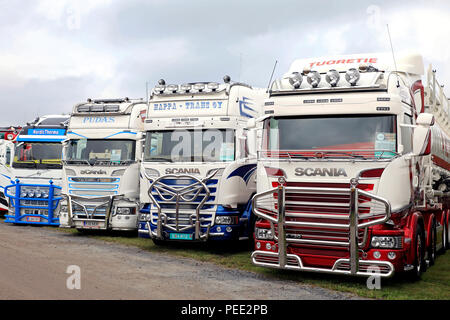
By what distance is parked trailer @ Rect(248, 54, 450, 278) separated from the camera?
27.6 feet

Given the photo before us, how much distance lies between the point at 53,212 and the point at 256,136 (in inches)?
384

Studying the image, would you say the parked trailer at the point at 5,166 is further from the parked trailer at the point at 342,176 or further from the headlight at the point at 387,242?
the headlight at the point at 387,242

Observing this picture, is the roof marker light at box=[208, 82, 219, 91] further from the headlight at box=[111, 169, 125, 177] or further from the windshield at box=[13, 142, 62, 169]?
the windshield at box=[13, 142, 62, 169]

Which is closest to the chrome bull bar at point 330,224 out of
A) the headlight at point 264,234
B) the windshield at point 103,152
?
the headlight at point 264,234

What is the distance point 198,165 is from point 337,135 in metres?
3.94

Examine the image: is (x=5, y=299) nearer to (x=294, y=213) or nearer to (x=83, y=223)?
(x=294, y=213)

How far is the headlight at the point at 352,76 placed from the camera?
30.1 feet

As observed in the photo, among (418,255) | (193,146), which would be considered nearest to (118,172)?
(193,146)

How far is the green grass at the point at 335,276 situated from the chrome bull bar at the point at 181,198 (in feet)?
2.18

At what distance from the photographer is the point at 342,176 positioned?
28.1 feet

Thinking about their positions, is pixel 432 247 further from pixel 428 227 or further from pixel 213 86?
pixel 213 86

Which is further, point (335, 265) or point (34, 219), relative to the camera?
point (34, 219)

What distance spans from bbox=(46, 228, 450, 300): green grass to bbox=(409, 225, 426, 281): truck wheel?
0.15m
